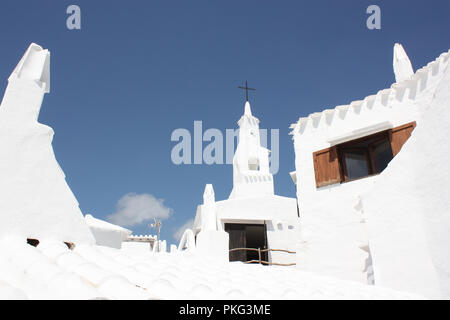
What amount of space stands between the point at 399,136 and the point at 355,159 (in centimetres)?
148

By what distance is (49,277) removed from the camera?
2.85 m

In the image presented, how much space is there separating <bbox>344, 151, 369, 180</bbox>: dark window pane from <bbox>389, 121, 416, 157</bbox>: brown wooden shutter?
3.37ft

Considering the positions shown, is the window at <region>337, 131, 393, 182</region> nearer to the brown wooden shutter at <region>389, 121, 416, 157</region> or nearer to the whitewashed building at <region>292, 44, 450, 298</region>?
the whitewashed building at <region>292, 44, 450, 298</region>

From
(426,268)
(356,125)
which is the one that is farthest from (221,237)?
(426,268)

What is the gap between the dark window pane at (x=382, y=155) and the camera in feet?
31.7

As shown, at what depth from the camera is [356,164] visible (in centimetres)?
1023

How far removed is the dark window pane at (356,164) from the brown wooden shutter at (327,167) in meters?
0.36

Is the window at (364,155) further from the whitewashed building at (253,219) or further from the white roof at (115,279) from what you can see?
the white roof at (115,279)

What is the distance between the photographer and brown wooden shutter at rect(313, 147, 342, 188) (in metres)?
10.2

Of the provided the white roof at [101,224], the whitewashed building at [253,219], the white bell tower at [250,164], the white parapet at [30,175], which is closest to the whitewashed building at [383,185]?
the whitewashed building at [253,219]

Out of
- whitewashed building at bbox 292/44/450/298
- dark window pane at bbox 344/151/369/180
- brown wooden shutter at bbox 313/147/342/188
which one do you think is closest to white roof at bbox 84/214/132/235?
whitewashed building at bbox 292/44/450/298

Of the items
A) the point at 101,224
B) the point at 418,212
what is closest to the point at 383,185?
the point at 418,212

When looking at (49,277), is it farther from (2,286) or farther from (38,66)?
(38,66)
